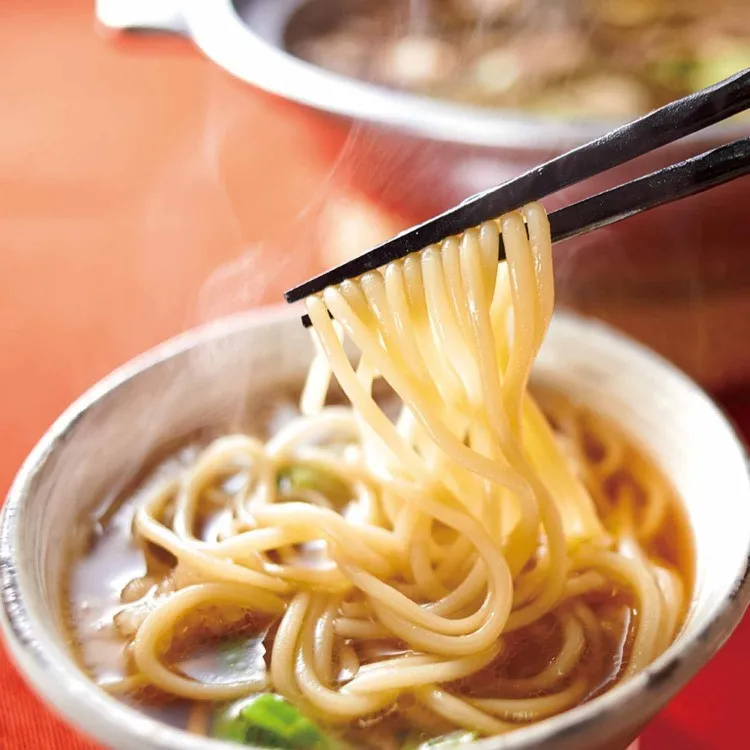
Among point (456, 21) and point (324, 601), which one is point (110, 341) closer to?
point (324, 601)

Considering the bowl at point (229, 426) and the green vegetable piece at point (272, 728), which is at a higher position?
the bowl at point (229, 426)

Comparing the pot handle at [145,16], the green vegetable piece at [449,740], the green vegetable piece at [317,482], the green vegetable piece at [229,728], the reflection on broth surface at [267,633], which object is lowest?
the green vegetable piece at [229,728]

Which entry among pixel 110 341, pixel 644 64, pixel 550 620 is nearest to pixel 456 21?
pixel 644 64

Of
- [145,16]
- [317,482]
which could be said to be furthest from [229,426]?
[145,16]

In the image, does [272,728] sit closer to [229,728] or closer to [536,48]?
[229,728]

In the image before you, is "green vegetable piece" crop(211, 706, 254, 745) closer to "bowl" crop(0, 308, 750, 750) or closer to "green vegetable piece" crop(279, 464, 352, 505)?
"bowl" crop(0, 308, 750, 750)

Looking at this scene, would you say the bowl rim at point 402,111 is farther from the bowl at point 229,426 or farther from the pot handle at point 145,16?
the bowl at point 229,426

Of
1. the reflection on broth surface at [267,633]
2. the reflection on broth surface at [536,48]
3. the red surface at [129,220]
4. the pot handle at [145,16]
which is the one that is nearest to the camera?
the reflection on broth surface at [267,633]

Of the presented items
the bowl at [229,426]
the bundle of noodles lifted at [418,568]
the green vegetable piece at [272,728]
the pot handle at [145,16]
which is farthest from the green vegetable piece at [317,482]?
the pot handle at [145,16]
